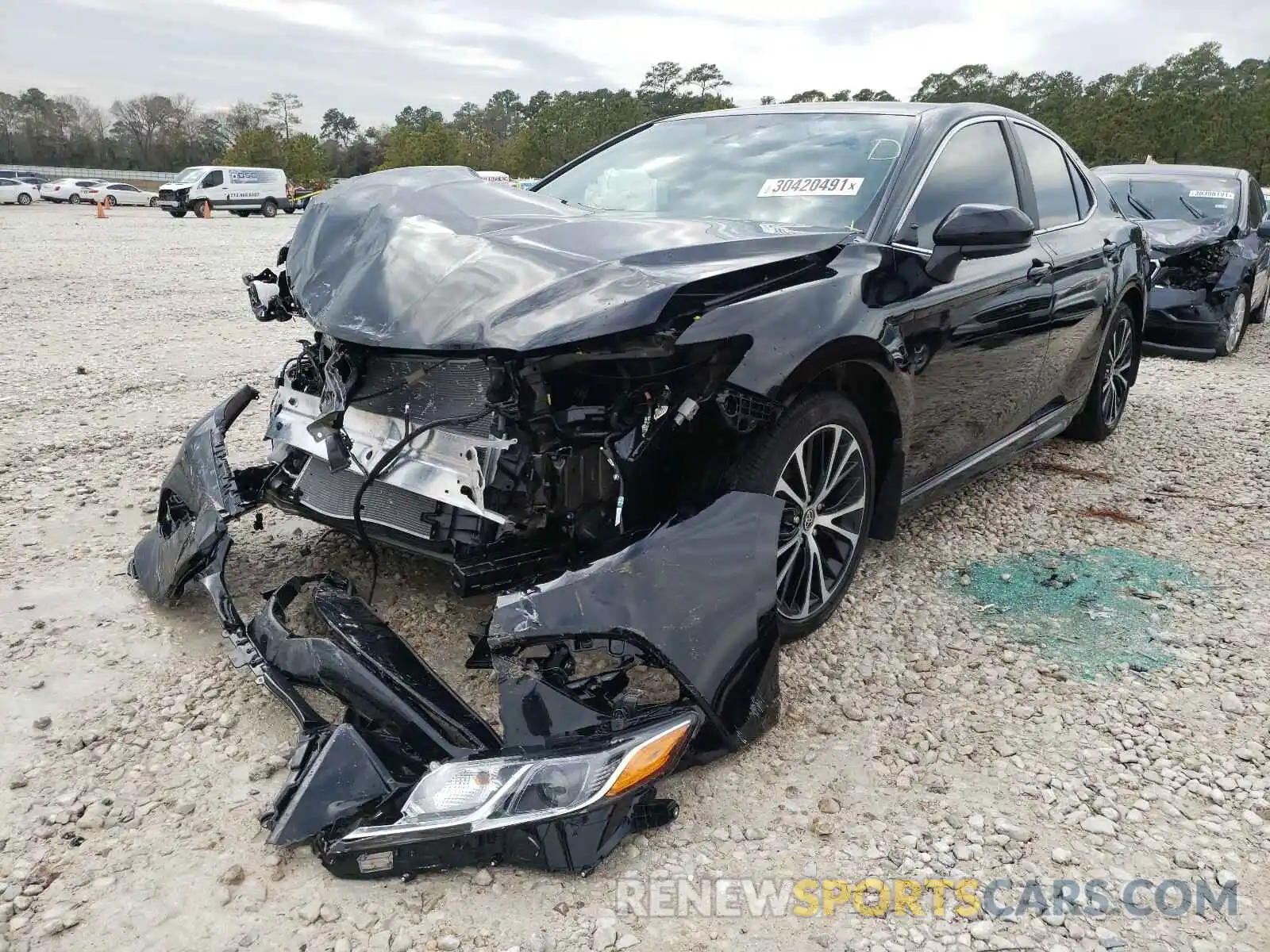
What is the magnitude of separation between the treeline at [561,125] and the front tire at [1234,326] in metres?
27.1

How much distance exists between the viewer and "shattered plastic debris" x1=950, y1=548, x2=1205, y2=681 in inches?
119

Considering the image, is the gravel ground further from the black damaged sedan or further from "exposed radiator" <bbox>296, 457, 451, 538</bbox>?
"exposed radiator" <bbox>296, 457, 451, 538</bbox>

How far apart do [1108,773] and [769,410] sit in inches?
51.2

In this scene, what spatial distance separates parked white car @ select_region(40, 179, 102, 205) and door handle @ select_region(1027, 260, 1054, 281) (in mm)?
45099

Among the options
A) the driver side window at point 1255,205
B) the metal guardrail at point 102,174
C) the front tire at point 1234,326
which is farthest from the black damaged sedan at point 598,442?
the metal guardrail at point 102,174

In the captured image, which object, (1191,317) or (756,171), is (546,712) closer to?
(756,171)

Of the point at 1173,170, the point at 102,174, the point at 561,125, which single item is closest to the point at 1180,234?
the point at 1173,170

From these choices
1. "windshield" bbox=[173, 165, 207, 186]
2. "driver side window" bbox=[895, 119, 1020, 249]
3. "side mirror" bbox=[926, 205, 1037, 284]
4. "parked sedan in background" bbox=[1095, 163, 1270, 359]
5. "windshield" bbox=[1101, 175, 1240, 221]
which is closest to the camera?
"side mirror" bbox=[926, 205, 1037, 284]

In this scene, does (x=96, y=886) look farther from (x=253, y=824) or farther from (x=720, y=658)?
(x=720, y=658)

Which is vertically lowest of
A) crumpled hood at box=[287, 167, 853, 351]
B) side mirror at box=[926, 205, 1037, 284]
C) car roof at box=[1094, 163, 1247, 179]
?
crumpled hood at box=[287, 167, 853, 351]

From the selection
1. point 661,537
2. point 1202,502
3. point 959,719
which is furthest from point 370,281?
point 1202,502

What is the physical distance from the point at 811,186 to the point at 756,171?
27 centimetres

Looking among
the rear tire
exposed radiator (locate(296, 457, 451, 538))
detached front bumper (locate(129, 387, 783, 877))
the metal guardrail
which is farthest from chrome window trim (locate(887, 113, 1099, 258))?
the metal guardrail
